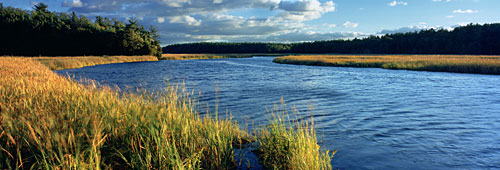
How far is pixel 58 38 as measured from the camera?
243ft

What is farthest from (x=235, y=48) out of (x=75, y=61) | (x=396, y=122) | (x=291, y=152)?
(x=291, y=152)

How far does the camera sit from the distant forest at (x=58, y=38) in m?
71.0

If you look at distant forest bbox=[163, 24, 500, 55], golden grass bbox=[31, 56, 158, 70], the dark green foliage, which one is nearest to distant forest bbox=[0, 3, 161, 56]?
golden grass bbox=[31, 56, 158, 70]

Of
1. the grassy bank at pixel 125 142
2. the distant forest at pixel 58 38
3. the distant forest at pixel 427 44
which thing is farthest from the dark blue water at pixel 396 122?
the distant forest at pixel 427 44

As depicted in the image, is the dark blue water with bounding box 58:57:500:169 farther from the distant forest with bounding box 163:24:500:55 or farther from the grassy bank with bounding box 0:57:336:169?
the distant forest with bounding box 163:24:500:55

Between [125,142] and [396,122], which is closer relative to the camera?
[125,142]

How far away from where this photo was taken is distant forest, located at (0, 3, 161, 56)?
233 ft

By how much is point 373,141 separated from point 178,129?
5.15 metres

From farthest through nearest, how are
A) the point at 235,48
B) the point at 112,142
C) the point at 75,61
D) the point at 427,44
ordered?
the point at 235,48
the point at 427,44
the point at 75,61
the point at 112,142

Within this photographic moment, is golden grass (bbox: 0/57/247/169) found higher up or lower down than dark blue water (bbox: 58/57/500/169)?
higher up

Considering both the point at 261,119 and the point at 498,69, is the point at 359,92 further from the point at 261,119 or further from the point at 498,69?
the point at 498,69

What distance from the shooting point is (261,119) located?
10.3 m

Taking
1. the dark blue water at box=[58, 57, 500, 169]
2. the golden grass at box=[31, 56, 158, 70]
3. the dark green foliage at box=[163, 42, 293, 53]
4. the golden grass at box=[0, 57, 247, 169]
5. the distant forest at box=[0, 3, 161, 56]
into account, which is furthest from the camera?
the dark green foliage at box=[163, 42, 293, 53]

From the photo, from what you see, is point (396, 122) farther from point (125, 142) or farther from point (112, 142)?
point (112, 142)
